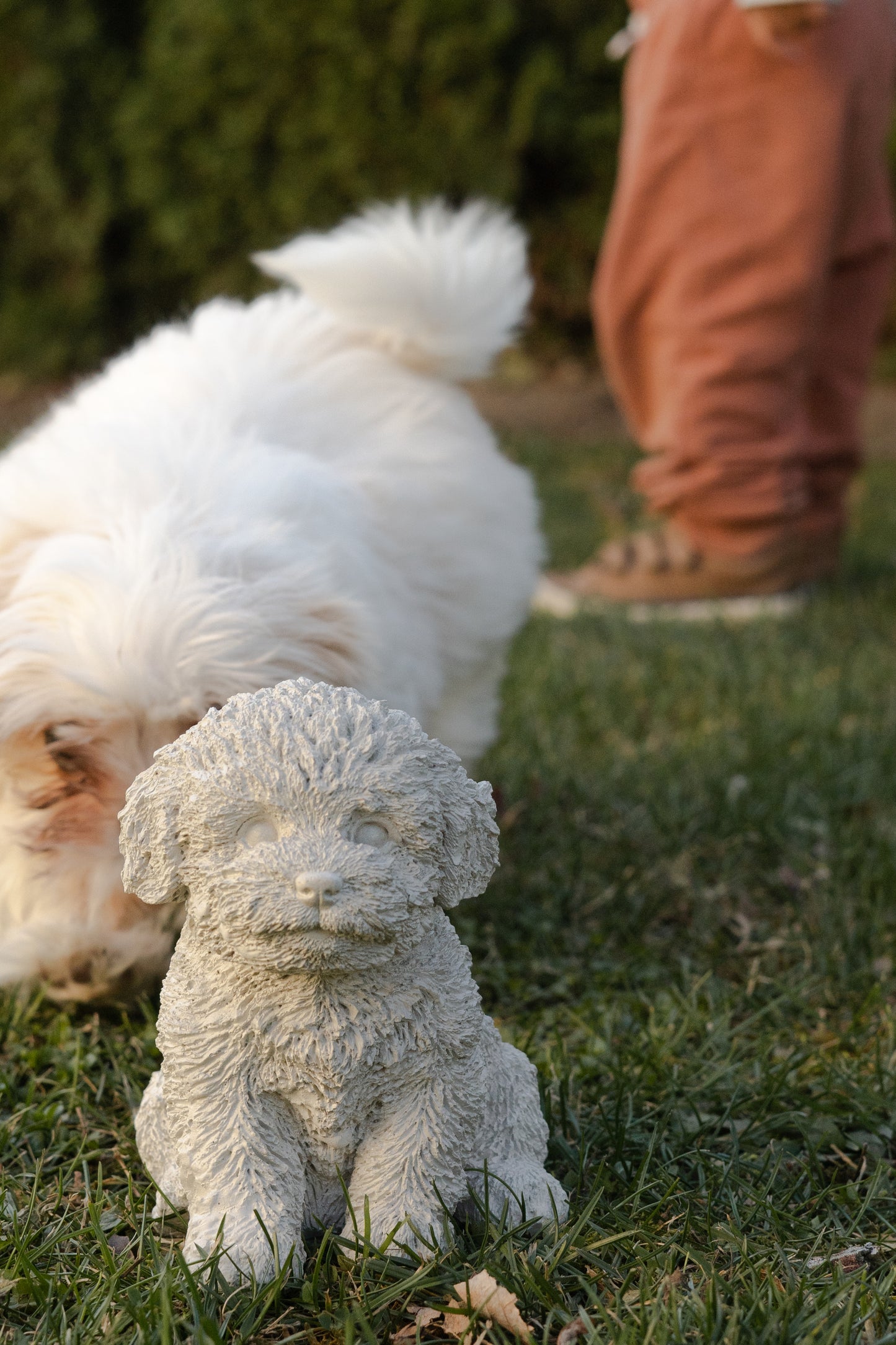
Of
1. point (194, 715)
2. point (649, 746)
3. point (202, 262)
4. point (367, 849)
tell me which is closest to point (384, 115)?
point (202, 262)

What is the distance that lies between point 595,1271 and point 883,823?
1.79 meters

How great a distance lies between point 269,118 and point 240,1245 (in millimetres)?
8236

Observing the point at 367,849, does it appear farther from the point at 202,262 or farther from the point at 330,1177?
the point at 202,262

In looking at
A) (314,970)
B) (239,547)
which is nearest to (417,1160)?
(314,970)

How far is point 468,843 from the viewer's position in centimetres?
147

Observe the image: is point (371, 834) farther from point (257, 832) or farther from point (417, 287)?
point (417, 287)

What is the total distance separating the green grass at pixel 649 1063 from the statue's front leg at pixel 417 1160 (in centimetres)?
4

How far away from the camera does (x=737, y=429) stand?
516 cm

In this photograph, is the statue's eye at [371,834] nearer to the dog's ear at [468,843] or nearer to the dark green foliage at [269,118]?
the dog's ear at [468,843]

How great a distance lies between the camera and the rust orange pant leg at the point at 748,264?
469 cm

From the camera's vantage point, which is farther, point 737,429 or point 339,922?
point 737,429

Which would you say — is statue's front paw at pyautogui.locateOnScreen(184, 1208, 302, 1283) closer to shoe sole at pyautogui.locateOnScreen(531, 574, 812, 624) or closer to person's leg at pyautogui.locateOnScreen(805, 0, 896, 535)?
shoe sole at pyautogui.locateOnScreen(531, 574, 812, 624)

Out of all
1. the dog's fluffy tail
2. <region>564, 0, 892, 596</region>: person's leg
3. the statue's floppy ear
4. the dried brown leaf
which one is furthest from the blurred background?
the dried brown leaf

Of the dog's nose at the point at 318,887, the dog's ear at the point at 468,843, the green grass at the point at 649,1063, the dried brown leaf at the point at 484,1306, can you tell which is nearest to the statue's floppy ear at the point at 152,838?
the dog's nose at the point at 318,887
